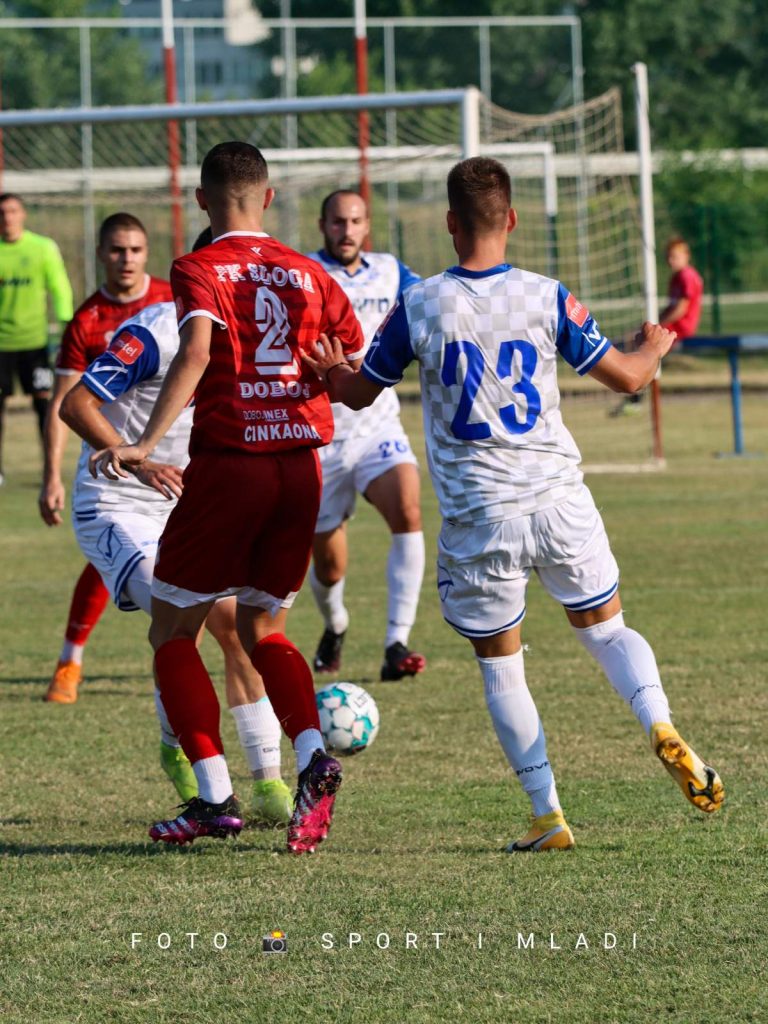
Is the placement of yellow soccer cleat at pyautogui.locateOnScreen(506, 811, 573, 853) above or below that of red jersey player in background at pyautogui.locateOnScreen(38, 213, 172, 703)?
below

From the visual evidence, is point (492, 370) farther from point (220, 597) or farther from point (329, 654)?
point (329, 654)

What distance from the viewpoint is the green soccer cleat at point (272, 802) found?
17.3 feet

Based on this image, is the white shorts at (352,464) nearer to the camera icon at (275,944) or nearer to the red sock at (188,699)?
the red sock at (188,699)

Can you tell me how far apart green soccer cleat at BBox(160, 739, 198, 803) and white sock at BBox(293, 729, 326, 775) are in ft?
2.06

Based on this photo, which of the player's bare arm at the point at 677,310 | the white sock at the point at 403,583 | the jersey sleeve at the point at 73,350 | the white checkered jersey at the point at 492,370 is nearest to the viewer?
the white checkered jersey at the point at 492,370

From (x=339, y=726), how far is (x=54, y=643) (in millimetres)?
3122

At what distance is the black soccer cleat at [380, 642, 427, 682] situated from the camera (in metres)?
7.70

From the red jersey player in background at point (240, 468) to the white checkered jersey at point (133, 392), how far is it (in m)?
0.43

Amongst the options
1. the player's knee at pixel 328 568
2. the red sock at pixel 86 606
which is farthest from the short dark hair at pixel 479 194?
the player's knee at pixel 328 568

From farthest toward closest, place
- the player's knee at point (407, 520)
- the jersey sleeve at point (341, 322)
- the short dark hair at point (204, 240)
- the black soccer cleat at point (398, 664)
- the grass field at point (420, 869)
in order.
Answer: the player's knee at point (407, 520), the black soccer cleat at point (398, 664), the short dark hair at point (204, 240), the jersey sleeve at point (341, 322), the grass field at point (420, 869)

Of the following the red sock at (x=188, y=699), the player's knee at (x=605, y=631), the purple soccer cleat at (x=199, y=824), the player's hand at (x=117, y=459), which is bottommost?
the purple soccer cleat at (x=199, y=824)

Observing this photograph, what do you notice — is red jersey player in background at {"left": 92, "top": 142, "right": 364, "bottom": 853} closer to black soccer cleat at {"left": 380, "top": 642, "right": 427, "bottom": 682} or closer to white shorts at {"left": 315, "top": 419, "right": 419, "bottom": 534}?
black soccer cleat at {"left": 380, "top": 642, "right": 427, "bottom": 682}

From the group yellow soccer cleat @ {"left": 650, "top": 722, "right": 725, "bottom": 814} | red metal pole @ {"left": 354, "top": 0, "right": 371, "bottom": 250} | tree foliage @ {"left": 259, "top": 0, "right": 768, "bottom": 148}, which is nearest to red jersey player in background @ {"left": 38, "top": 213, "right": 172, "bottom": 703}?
yellow soccer cleat @ {"left": 650, "top": 722, "right": 725, "bottom": 814}

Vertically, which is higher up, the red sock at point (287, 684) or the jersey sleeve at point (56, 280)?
the jersey sleeve at point (56, 280)
